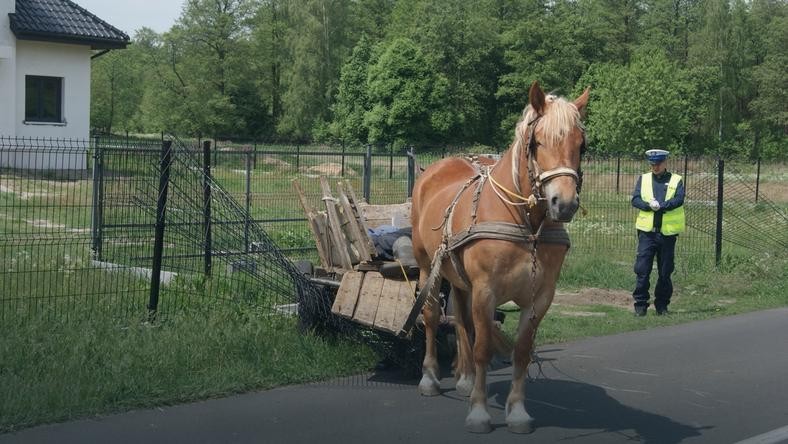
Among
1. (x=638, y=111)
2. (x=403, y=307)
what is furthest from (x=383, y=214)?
(x=638, y=111)

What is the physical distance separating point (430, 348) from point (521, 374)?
4.45ft

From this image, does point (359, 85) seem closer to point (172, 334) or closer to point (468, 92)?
point (468, 92)

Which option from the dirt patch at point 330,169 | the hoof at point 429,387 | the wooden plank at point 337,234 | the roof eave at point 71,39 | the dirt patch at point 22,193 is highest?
the roof eave at point 71,39

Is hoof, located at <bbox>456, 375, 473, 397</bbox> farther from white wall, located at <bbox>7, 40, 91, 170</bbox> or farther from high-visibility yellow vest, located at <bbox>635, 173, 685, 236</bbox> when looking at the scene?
white wall, located at <bbox>7, 40, 91, 170</bbox>

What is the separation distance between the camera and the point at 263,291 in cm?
984

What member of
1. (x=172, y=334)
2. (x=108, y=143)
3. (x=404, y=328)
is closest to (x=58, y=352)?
(x=172, y=334)

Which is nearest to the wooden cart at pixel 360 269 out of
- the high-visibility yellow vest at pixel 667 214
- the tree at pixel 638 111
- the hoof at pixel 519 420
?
the hoof at pixel 519 420

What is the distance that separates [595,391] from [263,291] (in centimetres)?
359

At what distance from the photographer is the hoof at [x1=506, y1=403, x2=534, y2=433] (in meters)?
6.74

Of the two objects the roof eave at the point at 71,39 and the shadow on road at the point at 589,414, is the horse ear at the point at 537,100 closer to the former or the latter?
the shadow on road at the point at 589,414

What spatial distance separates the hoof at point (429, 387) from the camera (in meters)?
7.91

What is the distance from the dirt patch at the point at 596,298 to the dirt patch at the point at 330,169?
559 cm

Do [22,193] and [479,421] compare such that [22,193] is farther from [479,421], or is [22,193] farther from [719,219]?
[719,219]

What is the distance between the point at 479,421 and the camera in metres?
6.77
